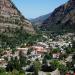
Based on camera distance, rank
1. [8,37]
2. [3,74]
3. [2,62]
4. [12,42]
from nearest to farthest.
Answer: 1. [3,74]
2. [2,62]
3. [12,42]
4. [8,37]

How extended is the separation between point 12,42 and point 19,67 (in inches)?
3101

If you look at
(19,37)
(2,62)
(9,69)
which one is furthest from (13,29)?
(9,69)

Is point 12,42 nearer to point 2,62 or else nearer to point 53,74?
point 2,62

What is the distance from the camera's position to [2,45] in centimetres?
15288

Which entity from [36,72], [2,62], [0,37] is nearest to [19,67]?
[36,72]

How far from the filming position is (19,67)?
85562 mm

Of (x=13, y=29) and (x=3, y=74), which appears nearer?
(x=3, y=74)

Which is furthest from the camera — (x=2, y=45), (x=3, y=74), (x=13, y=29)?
(x=13, y=29)

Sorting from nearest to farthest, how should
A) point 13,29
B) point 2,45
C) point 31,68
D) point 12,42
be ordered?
point 31,68
point 2,45
point 12,42
point 13,29

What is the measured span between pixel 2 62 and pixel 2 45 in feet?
153

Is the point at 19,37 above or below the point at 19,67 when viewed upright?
above

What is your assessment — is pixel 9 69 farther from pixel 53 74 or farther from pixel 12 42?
pixel 12 42

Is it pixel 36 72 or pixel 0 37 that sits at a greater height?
pixel 0 37

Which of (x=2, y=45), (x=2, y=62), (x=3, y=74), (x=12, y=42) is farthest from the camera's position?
(x=12, y=42)
